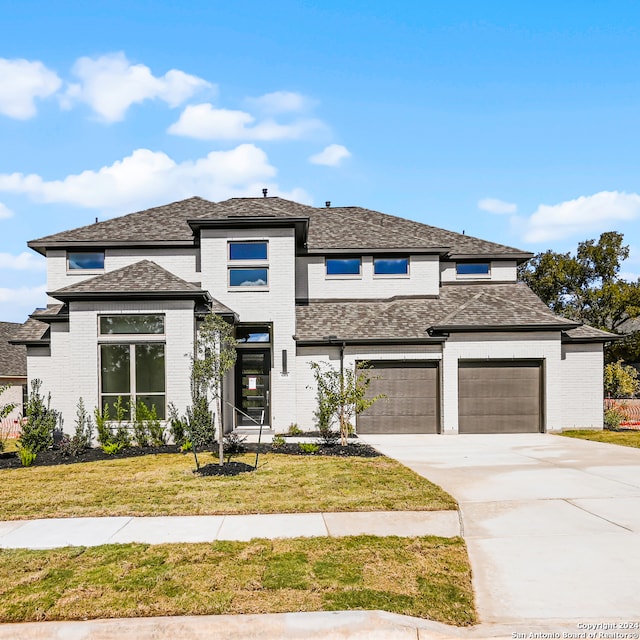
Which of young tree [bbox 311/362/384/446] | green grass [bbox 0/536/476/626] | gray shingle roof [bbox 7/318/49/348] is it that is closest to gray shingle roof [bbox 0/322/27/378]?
gray shingle roof [bbox 7/318/49/348]

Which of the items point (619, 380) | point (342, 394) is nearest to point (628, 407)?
point (619, 380)

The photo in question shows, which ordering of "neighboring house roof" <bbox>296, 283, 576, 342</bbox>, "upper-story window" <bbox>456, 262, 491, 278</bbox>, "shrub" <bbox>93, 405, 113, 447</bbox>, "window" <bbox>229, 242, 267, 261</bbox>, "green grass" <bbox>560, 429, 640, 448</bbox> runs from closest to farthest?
"shrub" <bbox>93, 405, 113, 447</bbox>
"green grass" <bbox>560, 429, 640, 448</bbox>
"neighboring house roof" <bbox>296, 283, 576, 342</bbox>
"window" <bbox>229, 242, 267, 261</bbox>
"upper-story window" <bbox>456, 262, 491, 278</bbox>

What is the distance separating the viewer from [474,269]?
848 inches

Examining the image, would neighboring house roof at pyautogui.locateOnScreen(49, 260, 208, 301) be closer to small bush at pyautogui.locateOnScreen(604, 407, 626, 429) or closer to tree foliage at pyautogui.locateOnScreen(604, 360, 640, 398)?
small bush at pyautogui.locateOnScreen(604, 407, 626, 429)

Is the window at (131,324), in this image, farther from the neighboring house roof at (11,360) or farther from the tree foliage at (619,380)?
the tree foliage at (619,380)

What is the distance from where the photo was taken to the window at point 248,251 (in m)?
17.4

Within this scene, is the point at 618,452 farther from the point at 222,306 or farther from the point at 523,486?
the point at 222,306

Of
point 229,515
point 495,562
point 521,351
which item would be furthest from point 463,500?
point 521,351

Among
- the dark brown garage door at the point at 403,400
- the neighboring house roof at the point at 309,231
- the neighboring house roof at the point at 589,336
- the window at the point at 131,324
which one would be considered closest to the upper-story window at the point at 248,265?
the neighboring house roof at the point at 309,231

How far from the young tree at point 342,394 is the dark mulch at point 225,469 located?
12.6 ft

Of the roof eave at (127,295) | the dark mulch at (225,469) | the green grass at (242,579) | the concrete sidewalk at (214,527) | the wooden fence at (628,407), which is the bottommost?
the wooden fence at (628,407)

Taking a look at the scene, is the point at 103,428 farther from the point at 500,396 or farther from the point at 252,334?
the point at 500,396

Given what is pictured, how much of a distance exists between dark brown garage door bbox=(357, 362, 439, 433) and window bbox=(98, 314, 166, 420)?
21.5 feet

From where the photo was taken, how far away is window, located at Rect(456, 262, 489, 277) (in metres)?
21.5
